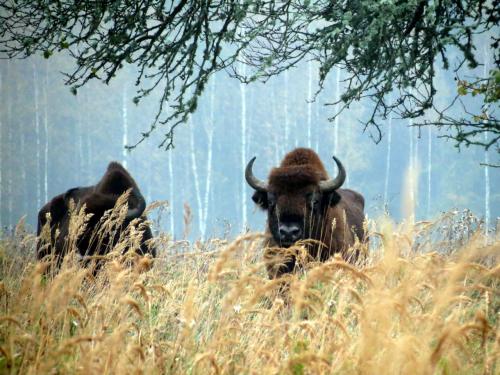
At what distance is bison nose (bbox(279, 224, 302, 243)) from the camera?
329 inches

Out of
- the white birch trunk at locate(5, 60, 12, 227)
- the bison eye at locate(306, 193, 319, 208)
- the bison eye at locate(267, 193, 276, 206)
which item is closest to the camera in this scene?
the bison eye at locate(306, 193, 319, 208)

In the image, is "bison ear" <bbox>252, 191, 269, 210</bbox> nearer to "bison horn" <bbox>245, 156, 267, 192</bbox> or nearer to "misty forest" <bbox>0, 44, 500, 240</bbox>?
"bison horn" <bbox>245, 156, 267, 192</bbox>

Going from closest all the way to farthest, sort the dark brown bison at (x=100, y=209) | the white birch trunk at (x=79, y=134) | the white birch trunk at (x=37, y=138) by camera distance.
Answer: the dark brown bison at (x=100, y=209) → the white birch trunk at (x=37, y=138) → the white birch trunk at (x=79, y=134)

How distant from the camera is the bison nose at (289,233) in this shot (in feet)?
27.4

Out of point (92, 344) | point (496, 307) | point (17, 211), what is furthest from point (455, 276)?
point (17, 211)

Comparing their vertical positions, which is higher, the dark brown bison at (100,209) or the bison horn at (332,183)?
the bison horn at (332,183)

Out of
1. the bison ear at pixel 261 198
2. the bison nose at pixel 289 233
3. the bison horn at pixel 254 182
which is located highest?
the bison horn at pixel 254 182

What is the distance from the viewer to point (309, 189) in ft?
29.6

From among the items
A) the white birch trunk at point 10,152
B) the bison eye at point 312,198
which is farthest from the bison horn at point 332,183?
the white birch trunk at point 10,152

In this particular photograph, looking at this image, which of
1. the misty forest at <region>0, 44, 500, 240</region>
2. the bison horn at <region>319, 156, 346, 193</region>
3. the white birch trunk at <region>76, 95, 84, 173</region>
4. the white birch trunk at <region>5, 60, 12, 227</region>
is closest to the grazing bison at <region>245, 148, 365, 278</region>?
the bison horn at <region>319, 156, 346, 193</region>

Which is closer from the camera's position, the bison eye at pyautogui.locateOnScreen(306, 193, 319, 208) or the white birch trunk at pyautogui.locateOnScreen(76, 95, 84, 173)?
the bison eye at pyautogui.locateOnScreen(306, 193, 319, 208)

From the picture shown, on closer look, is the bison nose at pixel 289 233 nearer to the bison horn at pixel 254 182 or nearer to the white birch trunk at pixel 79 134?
the bison horn at pixel 254 182

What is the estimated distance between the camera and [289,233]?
8.37 m

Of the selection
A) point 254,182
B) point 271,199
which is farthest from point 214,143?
point 271,199
